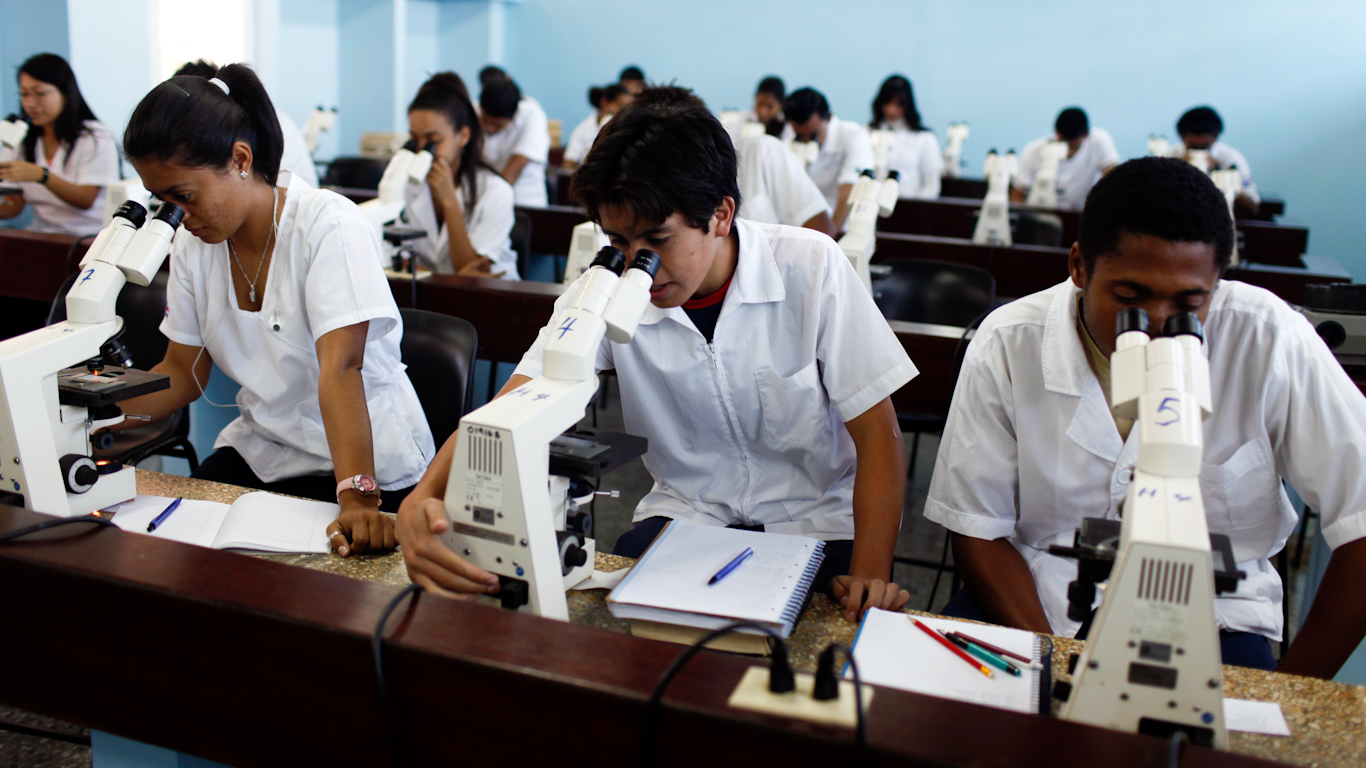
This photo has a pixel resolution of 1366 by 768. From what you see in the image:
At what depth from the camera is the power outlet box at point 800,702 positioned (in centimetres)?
68

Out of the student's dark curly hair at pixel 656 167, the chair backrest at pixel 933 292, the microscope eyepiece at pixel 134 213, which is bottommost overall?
the chair backrest at pixel 933 292

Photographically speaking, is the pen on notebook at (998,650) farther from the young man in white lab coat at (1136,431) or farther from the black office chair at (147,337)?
the black office chair at (147,337)

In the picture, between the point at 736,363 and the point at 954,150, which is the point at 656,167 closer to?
the point at 736,363

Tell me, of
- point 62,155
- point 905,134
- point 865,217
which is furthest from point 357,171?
point 865,217

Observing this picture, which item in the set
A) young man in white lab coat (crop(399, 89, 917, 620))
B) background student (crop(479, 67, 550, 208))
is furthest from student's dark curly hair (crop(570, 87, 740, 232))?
background student (crop(479, 67, 550, 208))

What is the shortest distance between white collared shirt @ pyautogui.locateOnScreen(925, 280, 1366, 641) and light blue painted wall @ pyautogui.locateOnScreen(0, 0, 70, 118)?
17.1ft

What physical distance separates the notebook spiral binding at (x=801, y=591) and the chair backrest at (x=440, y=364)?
2.90 feet

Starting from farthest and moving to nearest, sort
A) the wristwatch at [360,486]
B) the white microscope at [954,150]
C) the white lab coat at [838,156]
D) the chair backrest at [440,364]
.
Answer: the white microscope at [954,150], the white lab coat at [838,156], the chair backrest at [440,364], the wristwatch at [360,486]

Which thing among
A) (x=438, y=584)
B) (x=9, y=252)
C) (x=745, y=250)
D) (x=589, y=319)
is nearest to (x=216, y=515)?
(x=438, y=584)

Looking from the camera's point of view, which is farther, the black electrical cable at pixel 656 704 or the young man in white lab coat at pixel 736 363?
the young man in white lab coat at pixel 736 363

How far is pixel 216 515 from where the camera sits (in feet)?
4.08

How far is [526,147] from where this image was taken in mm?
4934

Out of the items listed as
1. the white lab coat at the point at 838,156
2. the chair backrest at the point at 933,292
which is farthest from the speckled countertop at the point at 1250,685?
the white lab coat at the point at 838,156

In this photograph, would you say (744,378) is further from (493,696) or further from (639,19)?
(639,19)
